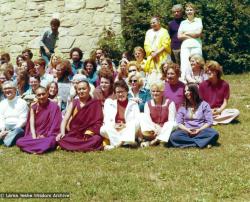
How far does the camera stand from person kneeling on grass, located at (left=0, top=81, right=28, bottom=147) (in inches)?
281

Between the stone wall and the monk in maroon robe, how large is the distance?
5.43m

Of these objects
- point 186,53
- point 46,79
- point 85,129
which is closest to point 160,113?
point 85,129

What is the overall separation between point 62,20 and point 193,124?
6.47 metres

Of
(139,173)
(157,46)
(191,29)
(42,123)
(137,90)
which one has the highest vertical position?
(191,29)

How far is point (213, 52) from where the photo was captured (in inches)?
465

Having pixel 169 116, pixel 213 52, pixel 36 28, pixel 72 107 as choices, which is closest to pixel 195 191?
pixel 169 116

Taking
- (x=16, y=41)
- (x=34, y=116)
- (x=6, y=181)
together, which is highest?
(x=16, y=41)

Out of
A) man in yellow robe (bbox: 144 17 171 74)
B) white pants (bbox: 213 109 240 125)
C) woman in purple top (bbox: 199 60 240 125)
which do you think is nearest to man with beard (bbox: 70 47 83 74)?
man in yellow robe (bbox: 144 17 171 74)

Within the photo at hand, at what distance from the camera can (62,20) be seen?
479 inches

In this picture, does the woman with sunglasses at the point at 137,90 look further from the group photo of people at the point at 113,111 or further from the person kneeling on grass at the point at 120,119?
the person kneeling on grass at the point at 120,119

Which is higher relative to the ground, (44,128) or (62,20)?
(62,20)

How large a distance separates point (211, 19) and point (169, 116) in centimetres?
577

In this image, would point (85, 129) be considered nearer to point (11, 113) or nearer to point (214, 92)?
point (11, 113)

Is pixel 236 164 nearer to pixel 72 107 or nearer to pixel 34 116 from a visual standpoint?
pixel 72 107
